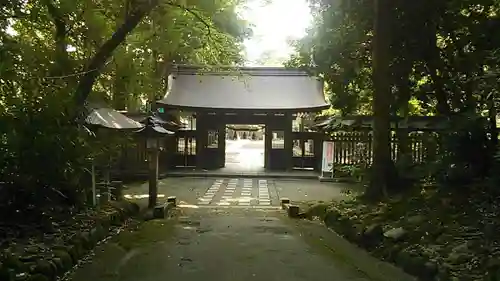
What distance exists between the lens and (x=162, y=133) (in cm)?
1265

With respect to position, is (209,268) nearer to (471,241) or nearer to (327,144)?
(471,241)

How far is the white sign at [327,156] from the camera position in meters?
20.4

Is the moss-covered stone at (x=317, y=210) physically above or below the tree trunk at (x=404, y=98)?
below

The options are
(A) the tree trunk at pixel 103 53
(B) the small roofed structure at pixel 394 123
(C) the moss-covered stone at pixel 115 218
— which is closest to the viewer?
(C) the moss-covered stone at pixel 115 218

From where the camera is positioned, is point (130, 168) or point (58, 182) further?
point (130, 168)

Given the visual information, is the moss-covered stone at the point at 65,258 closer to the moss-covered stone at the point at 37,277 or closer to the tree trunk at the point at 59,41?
the moss-covered stone at the point at 37,277

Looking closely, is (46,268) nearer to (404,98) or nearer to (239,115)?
(404,98)

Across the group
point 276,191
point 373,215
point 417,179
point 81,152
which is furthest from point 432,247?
point 276,191

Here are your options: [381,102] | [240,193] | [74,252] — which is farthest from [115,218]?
[240,193]

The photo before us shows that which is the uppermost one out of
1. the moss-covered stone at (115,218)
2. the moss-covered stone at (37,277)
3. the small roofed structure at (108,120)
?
the small roofed structure at (108,120)

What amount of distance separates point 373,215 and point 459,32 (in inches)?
180

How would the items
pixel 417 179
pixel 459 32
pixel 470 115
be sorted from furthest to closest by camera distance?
pixel 459 32
pixel 417 179
pixel 470 115

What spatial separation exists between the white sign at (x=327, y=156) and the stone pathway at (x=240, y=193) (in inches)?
90.0

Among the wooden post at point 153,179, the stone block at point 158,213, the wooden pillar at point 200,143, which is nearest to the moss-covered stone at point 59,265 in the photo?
the stone block at point 158,213
